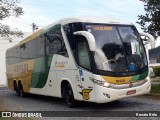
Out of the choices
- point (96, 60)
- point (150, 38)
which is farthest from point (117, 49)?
point (150, 38)

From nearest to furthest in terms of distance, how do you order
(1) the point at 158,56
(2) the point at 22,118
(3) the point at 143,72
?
1. (2) the point at 22,118
2. (3) the point at 143,72
3. (1) the point at 158,56

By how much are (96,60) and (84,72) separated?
0.68m

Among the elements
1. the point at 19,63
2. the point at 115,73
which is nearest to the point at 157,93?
the point at 115,73

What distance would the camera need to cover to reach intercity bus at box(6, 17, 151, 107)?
447 inches

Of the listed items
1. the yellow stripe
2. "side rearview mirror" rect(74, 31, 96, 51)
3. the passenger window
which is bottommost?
the yellow stripe

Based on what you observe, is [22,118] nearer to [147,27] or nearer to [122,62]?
[122,62]

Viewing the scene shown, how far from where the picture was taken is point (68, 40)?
41.5 ft

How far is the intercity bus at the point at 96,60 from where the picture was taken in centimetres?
1135

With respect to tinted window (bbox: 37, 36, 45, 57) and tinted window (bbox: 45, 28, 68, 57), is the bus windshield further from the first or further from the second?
tinted window (bbox: 37, 36, 45, 57)

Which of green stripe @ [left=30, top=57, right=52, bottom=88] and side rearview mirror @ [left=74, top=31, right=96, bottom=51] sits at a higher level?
side rearview mirror @ [left=74, top=31, right=96, bottom=51]

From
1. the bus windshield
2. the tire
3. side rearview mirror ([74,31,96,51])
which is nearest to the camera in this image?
side rearview mirror ([74,31,96,51])

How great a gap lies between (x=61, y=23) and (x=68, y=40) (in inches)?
42.1

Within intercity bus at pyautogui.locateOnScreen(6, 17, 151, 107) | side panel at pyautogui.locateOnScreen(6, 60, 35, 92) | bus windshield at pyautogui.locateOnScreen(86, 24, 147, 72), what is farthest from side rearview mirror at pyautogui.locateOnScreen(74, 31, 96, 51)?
side panel at pyautogui.locateOnScreen(6, 60, 35, 92)

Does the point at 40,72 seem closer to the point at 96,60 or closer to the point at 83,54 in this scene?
the point at 83,54
